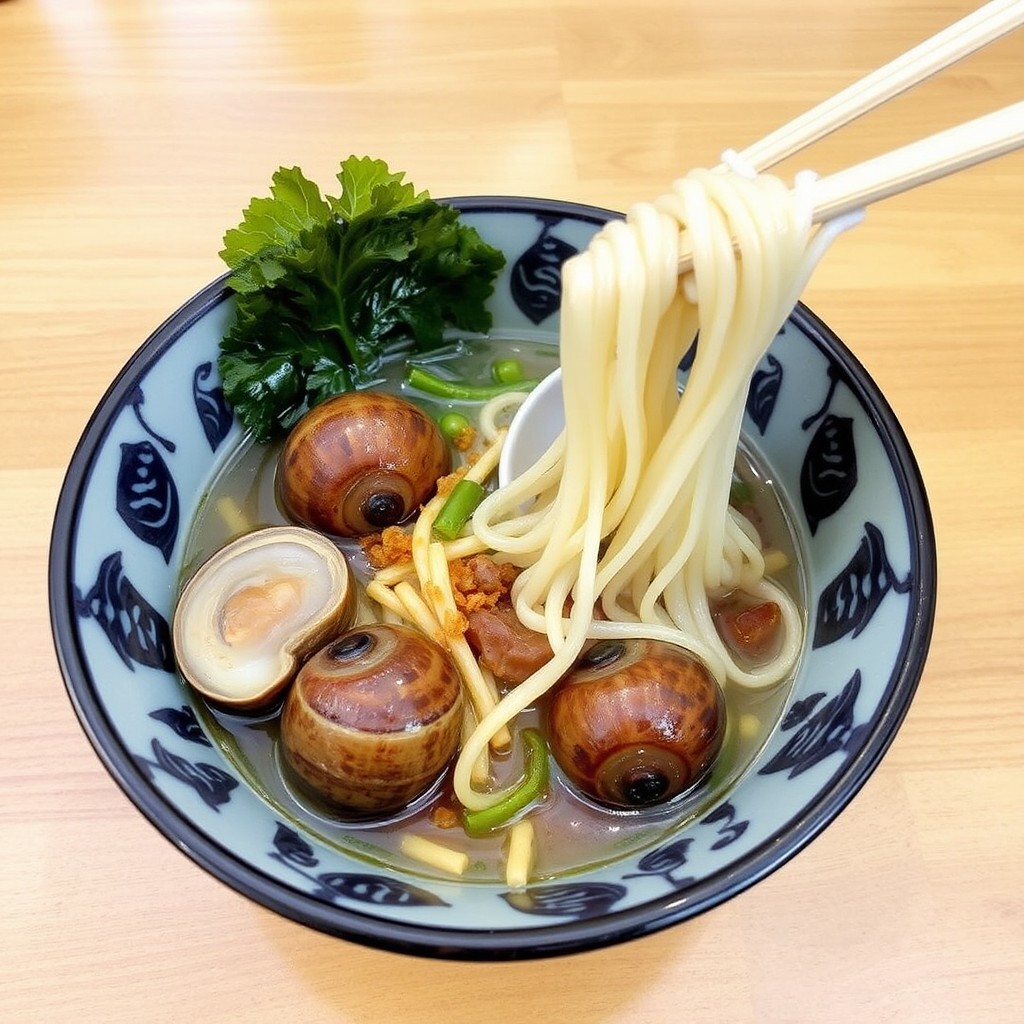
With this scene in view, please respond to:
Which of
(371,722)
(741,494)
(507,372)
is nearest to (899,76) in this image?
(741,494)

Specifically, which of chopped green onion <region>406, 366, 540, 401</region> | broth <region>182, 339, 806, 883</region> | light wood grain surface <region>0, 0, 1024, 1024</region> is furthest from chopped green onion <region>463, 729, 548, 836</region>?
chopped green onion <region>406, 366, 540, 401</region>

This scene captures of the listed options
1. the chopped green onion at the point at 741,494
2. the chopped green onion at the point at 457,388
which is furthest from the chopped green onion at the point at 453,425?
the chopped green onion at the point at 741,494

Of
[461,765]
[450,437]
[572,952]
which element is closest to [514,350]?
[450,437]

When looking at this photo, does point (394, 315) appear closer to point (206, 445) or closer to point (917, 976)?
point (206, 445)

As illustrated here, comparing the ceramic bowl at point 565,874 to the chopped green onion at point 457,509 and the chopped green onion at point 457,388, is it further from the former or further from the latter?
the chopped green onion at point 457,509

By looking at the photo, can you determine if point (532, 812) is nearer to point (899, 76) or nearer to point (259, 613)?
point (259, 613)

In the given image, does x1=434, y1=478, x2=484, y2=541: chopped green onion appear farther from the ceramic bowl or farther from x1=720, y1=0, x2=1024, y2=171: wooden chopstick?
x1=720, y1=0, x2=1024, y2=171: wooden chopstick
